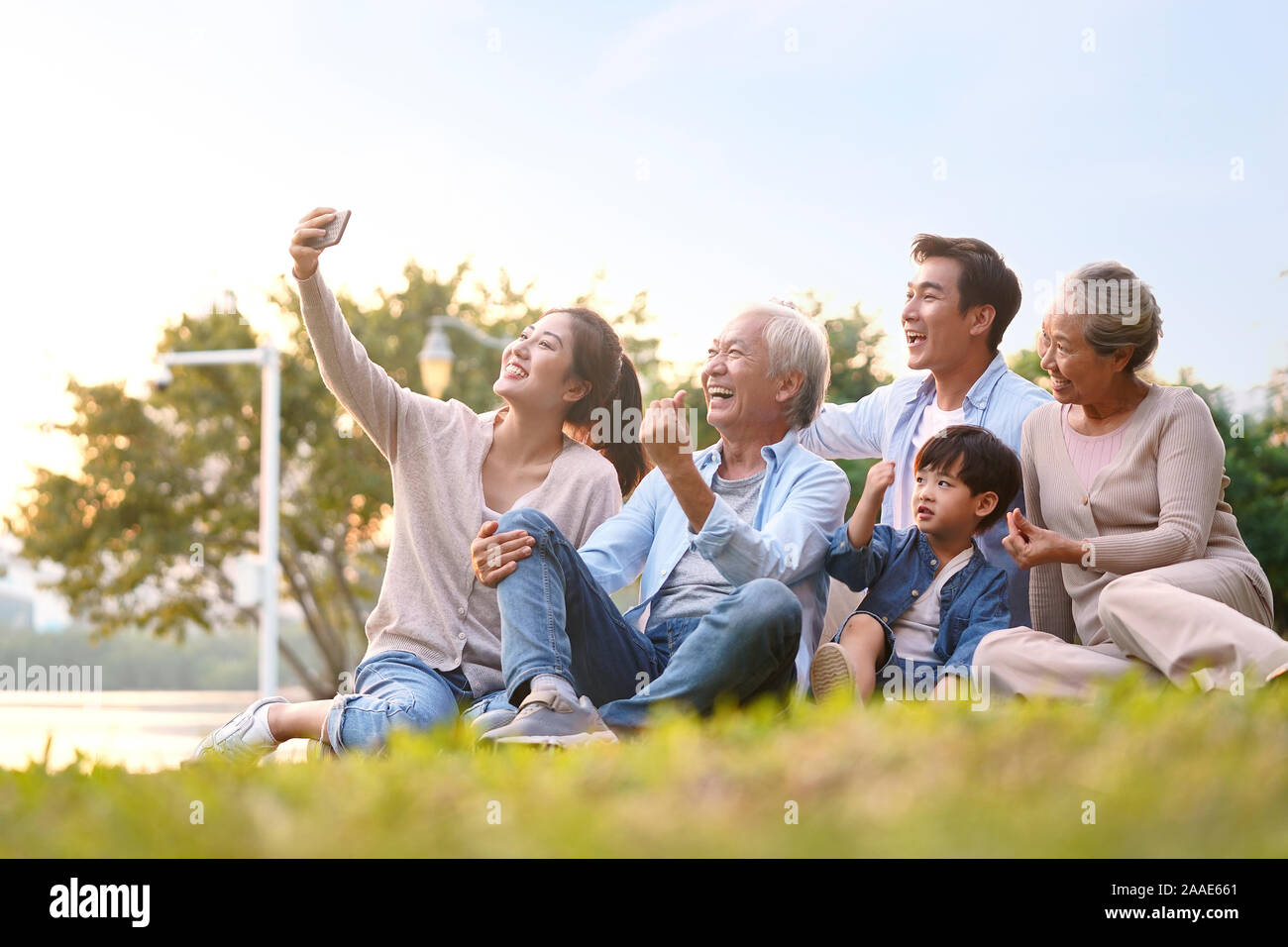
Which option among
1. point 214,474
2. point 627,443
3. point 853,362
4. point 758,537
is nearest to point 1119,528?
point 758,537

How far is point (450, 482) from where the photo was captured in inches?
178

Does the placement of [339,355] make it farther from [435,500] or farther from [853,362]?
[853,362]

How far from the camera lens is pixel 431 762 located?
8.79 feet

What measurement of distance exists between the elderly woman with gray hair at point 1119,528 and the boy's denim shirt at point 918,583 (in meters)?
0.18

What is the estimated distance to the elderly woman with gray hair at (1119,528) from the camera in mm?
3531

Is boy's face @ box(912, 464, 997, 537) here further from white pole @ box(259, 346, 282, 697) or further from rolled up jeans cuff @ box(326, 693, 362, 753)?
white pole @ box(259, 346, 282, 697)

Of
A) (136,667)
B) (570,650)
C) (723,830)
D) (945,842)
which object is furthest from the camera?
(136,667)

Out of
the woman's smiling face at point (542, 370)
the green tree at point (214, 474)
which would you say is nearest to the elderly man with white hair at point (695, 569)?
the woman's smiling face at point (542, 370)

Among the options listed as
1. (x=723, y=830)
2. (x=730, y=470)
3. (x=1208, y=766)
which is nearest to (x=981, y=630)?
(x=730, y=470)

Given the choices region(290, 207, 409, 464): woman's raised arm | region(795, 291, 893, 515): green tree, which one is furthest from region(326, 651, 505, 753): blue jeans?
region(795, 291, 893, 515): green tree

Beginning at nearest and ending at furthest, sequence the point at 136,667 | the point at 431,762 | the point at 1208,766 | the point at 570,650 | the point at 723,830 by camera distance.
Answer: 1. the point at 723,830
2. the point at 1208,766
3. the point at 431,762
4. the point at 570,650
5. the point at 136,667

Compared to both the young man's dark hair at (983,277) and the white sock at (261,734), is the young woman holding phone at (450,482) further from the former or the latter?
the young man's dark hair at (983,277)
